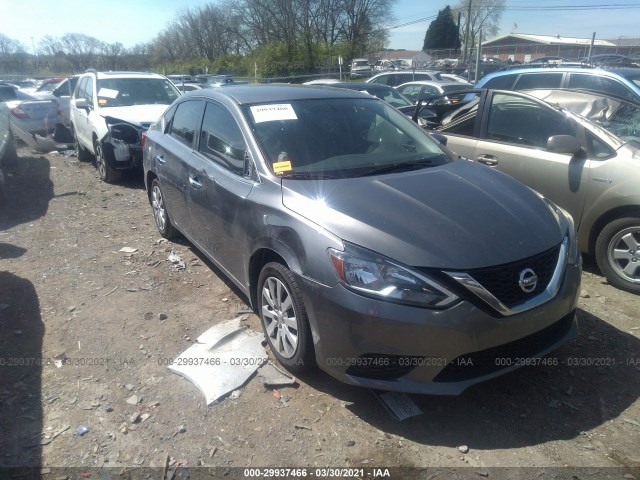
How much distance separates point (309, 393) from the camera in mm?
3031

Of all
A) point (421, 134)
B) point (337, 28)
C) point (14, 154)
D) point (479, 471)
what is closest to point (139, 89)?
point (14, 154)

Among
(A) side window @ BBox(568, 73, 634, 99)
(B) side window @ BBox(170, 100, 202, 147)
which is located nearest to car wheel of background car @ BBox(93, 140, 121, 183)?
(B) side window @ BBox(170, 100, 202, 147)

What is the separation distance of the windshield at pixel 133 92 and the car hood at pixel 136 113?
24 cm

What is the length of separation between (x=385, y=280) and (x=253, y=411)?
116cm

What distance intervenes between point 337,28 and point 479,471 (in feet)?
177

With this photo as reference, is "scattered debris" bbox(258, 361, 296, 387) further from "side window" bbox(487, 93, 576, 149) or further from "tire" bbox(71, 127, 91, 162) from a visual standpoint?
"tire" bbox(71, 127, 91, 162)

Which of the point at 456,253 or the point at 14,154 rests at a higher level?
the point at 456,253

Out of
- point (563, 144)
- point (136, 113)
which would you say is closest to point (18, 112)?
point (136, 113)

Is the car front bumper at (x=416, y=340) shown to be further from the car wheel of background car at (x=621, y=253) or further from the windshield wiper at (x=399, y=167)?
the car wheel of background car at (x=621, y=253)

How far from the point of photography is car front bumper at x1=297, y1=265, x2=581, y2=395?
2.46 metres

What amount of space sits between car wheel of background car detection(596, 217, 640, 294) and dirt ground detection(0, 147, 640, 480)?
4.9 inches

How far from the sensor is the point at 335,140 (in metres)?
3.65

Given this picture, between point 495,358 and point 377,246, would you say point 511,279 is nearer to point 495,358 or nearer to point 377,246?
point 495,358

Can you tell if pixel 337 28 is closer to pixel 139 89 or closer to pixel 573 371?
pixel 139 89
